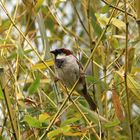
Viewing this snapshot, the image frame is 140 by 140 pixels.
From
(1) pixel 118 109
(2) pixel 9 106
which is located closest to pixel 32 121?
(2) pixel 9 106

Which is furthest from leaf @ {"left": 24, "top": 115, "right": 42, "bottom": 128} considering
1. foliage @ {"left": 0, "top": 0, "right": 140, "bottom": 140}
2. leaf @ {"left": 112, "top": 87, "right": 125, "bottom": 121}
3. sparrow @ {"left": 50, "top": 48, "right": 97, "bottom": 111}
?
sparrow @ {"left": 50, "top": 48, "right": 97, "bottom": 111}

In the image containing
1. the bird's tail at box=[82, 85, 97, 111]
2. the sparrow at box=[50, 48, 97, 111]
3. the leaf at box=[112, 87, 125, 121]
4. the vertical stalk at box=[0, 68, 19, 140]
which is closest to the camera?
the vertical stalk at box=[0, 68, 19, 140]

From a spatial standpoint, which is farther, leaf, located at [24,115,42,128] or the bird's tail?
the bird's tail

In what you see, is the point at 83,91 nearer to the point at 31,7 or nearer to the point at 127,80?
the point at 31,7

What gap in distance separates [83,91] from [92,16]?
0.34 metres

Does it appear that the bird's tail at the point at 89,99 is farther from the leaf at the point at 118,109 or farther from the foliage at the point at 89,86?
the leaf at the point at 118,109

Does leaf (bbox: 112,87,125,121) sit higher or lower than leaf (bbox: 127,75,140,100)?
lower

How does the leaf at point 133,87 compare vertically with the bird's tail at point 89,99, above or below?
above

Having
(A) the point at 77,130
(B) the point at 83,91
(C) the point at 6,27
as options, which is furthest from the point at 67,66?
(A) the point at 77,130

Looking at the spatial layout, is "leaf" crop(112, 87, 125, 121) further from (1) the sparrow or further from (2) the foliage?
(1) the sparrow

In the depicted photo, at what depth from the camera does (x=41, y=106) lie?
153 cm

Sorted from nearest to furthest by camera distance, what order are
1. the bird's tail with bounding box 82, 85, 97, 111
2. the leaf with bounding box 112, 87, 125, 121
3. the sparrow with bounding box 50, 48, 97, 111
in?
the leaf with bounding box 112, 87, 125, 121 < the bird's tail with bounding box 82, 85, 97, 111 < the sparrow with bounding box 50, 48, 97, 111

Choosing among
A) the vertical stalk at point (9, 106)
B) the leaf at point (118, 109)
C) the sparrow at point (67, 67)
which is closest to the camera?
the vertical stalk at point (9, 106)

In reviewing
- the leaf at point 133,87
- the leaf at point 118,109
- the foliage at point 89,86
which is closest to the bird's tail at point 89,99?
the foliage at point 89,86
